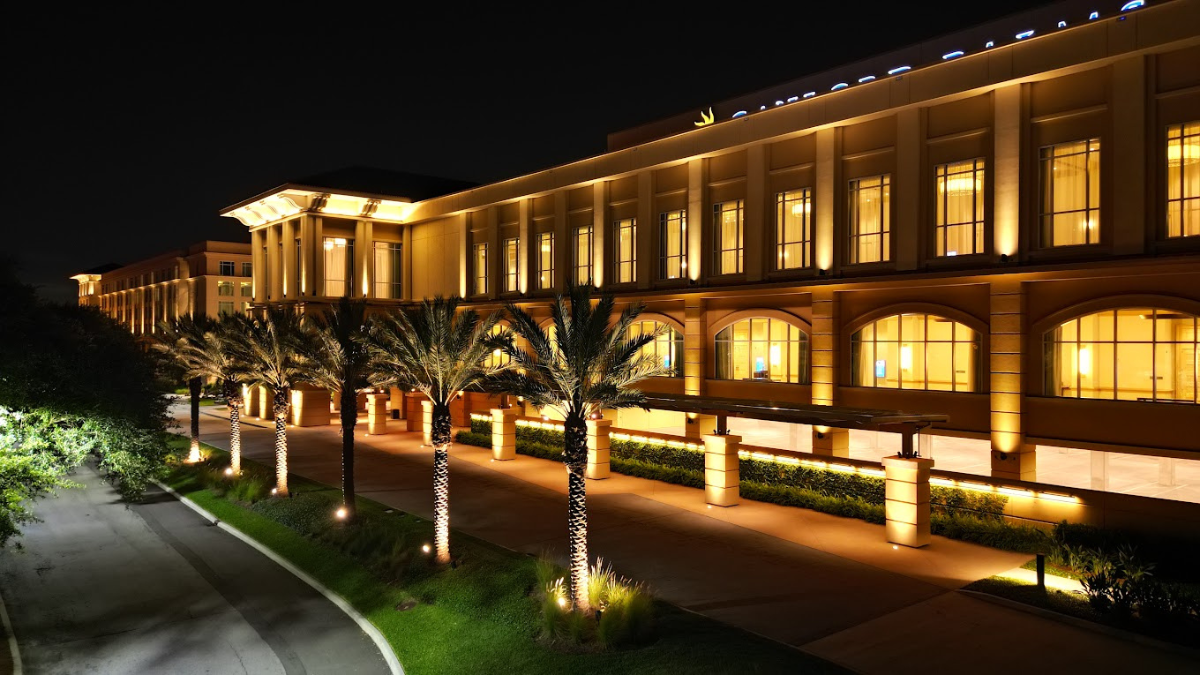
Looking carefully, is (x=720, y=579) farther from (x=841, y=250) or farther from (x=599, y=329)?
(x=841, y=250)

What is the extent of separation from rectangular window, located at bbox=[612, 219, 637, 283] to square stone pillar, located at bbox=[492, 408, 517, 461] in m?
9.83

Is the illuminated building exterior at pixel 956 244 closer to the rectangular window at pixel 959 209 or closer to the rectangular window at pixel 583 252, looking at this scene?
the rectangular window at pixel 959 209

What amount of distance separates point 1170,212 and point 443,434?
2102 centimetres

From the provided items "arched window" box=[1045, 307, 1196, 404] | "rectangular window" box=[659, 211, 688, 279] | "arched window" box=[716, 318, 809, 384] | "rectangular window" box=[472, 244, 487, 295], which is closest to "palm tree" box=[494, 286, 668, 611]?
"arched window" box=[1045, 307, 1196, 404]

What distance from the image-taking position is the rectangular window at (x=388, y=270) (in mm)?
53094

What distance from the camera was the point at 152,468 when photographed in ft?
71.2

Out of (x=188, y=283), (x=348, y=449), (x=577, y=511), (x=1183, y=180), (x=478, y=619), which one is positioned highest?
(x=188, y=283)

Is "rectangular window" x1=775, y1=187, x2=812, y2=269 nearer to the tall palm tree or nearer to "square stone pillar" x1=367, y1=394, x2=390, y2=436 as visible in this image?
"square stone pillar" x1=367, y1=394, x2=390, y2=436

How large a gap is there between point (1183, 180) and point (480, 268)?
119 ft

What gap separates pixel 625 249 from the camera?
129 ft

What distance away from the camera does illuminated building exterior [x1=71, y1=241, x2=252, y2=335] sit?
279ft

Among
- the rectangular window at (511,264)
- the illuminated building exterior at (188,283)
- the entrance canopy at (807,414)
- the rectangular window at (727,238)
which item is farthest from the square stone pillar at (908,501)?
the illuminated building exterior at (188,283)

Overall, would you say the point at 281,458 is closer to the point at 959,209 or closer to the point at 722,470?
the point at 722,470

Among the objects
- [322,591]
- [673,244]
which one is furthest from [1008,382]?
[322,591]
